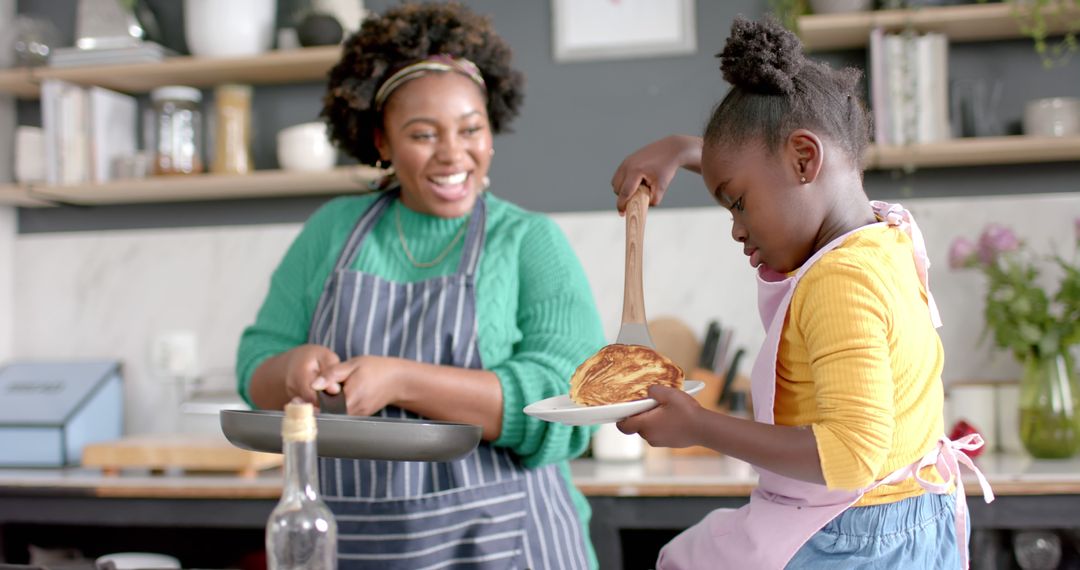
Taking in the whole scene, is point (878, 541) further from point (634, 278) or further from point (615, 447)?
point (615, 447)

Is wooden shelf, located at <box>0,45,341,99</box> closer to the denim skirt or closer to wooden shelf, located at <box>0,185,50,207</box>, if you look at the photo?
wooden shelf, located at <box>0,185,50,207</box>

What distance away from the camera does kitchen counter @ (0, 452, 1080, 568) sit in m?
2.19

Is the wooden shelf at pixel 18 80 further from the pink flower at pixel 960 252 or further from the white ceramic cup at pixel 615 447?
the pink flower at pixel 960 252

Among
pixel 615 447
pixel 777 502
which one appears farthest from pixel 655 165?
pixel 615 447

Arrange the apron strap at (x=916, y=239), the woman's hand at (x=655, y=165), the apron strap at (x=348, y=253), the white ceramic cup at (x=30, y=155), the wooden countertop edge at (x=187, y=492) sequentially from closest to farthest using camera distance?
the apron strap at (x=916, y=239) < the woman's hand at (x=655, y=165) < the apron strap at (x=348, y=253) < the wooden countertop edge at (x=187, y=492) < the white ceramic cup at (x=30, y=155)

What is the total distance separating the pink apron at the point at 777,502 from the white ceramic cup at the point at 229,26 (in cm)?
235

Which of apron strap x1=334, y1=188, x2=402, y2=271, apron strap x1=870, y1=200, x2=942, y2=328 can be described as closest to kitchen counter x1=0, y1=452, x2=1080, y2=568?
apron strap x1=334, y1=188, x2=402, y2=271

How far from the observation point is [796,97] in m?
1.00

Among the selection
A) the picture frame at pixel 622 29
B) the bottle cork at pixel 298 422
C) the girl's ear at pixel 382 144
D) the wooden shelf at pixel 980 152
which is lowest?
the bottle cork at pixel 298 422

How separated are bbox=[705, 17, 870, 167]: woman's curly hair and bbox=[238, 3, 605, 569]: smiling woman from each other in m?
0.59

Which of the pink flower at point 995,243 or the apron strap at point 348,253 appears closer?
the apron strap at point 348,253

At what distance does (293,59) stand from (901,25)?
1691mm

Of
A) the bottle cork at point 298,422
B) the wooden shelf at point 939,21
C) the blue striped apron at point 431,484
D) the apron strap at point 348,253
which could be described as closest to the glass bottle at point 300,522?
the bottle cork at point 298,422

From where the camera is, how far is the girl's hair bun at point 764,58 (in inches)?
39.5
